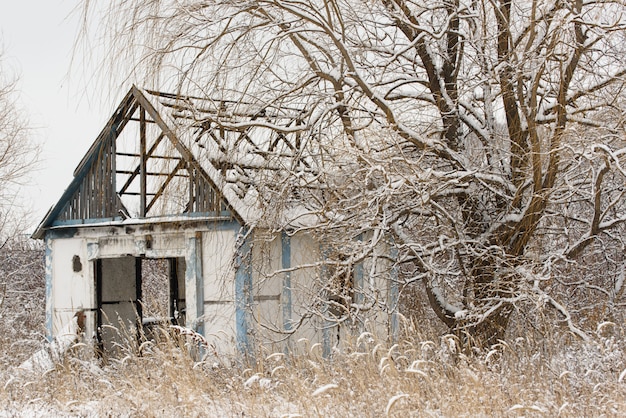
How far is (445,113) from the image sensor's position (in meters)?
8.16

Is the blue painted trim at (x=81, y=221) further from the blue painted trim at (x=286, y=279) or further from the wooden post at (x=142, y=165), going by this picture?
the blue painted trim at (x=286, y=279)

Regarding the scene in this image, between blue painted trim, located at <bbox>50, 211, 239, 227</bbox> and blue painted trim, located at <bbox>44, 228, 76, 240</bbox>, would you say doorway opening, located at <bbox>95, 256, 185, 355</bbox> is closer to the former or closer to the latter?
blue painted trim, located at <bbox>44, 228, 76, 240</bbox>

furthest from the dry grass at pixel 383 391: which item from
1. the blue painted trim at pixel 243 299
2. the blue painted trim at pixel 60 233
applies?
the blue painted trim at pixel 60 233

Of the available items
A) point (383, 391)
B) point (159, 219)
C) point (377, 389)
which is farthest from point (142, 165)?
point (383, 391)

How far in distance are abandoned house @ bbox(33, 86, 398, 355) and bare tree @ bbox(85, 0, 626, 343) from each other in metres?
0.38

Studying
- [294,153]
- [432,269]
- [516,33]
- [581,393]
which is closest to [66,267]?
[294,153]

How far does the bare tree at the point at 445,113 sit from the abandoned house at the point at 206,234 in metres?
0.38

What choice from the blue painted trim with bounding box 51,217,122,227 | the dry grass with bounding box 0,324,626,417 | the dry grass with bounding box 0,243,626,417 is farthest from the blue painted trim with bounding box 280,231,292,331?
the blue painted trim with bounding box 51,217,122,227

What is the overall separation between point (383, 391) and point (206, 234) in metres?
5.56

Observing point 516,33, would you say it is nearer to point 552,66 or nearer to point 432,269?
point 552,66

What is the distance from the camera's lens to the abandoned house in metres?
8.63

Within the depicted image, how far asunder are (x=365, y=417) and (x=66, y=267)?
8.30m

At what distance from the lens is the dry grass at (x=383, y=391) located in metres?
5.61

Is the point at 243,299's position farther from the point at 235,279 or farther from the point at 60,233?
the point at 60,233
